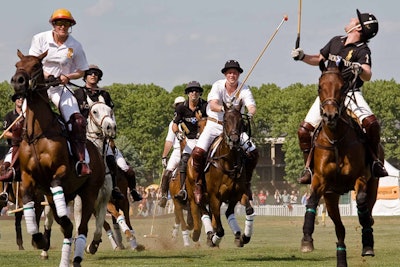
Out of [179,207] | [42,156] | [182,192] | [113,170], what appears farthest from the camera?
[179,207]

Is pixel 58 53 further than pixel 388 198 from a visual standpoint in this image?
No

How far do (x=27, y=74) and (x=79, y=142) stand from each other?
4.75 ft

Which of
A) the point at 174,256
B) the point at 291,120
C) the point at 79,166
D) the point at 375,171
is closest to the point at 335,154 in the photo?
the point at 375,171

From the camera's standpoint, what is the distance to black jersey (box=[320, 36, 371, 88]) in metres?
16.3

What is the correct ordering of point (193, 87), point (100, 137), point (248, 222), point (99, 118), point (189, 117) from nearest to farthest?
point (99, 118), point (100, 137), point (248, 222), point (193, 87), point (189, 117)

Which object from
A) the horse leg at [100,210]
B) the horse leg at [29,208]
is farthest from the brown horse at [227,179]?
the horse leg at [29,208]

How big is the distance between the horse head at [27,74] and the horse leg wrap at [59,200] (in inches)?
53.8

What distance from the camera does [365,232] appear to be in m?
16.0

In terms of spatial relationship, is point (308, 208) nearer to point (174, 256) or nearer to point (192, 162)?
point (174, 256)

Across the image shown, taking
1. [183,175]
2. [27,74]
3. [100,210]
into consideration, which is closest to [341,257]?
[27,74]

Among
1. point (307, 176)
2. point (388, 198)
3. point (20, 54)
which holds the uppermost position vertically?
point (388, 198)

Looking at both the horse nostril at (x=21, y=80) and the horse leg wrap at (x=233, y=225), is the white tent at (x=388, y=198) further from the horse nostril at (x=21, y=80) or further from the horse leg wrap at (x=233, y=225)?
the horse nostril at (x=21, y=80)

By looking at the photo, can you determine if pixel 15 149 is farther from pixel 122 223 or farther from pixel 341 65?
pixel 122 223

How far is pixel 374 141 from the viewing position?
16531 millimetres
